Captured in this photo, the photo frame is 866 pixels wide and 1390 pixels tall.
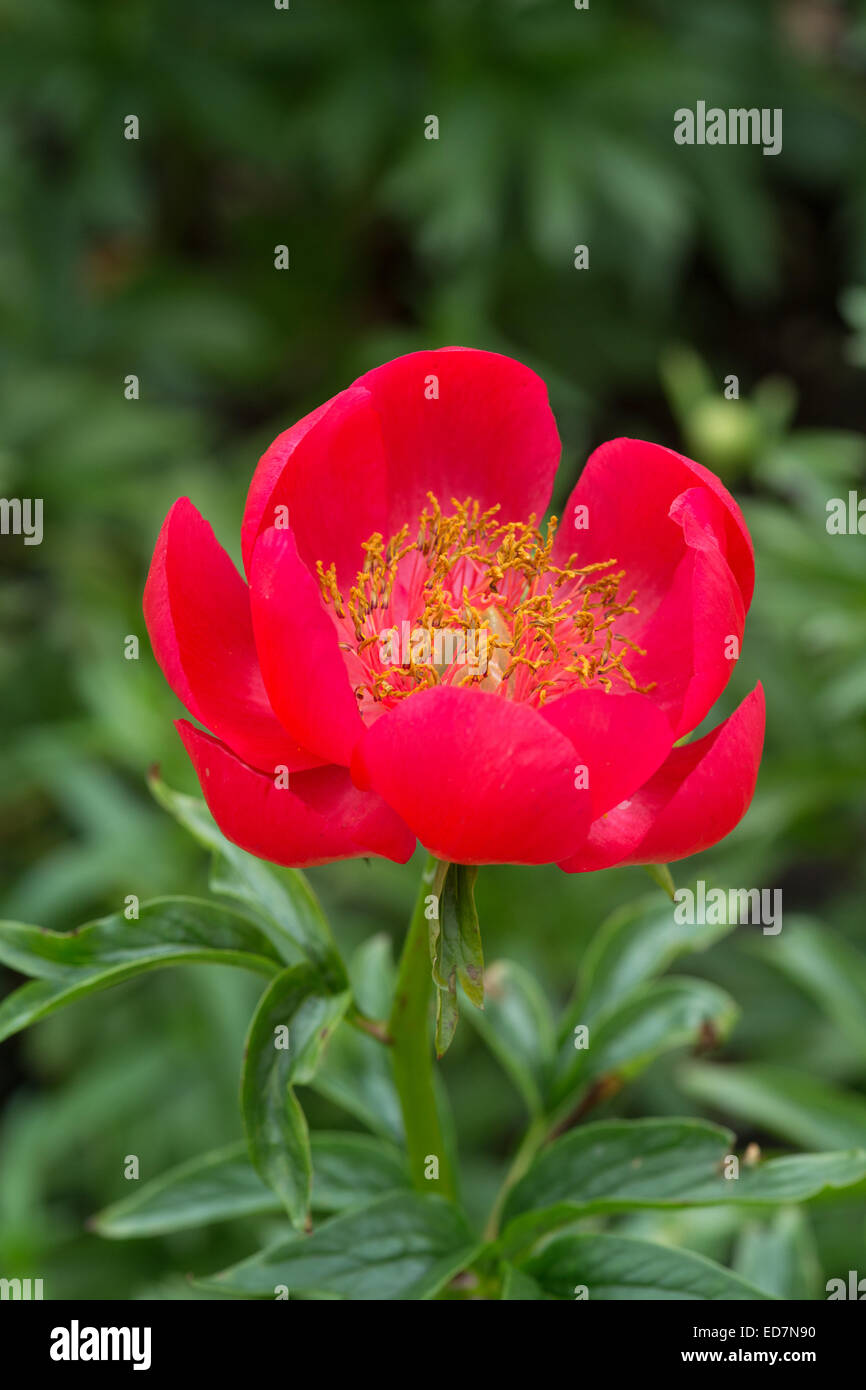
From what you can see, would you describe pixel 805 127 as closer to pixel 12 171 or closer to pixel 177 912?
pixel 12 171

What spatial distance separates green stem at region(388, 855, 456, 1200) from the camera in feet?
3.00

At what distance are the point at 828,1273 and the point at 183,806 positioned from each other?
113 centimetres

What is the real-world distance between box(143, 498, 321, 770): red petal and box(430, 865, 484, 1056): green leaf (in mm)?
126

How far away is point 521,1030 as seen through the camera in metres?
1.24

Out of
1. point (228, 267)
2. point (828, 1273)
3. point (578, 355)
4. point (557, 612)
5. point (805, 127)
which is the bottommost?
point (828, 1273)

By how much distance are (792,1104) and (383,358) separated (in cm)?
197

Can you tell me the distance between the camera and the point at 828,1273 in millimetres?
1740

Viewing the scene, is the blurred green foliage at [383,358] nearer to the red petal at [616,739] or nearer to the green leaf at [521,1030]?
the green leaf at [521,1030]

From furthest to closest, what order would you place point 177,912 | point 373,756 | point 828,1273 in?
point 828,1273 < point 177,912 < point 373,756

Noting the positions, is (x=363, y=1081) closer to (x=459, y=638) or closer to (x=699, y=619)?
(x=459, y=638)

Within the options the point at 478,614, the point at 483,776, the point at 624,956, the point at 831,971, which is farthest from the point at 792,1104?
the point at 483,776

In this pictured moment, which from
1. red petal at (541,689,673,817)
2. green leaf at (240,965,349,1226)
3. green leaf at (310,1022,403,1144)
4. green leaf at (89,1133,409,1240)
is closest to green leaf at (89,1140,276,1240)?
green leaf at (89,1133,409,1240)
